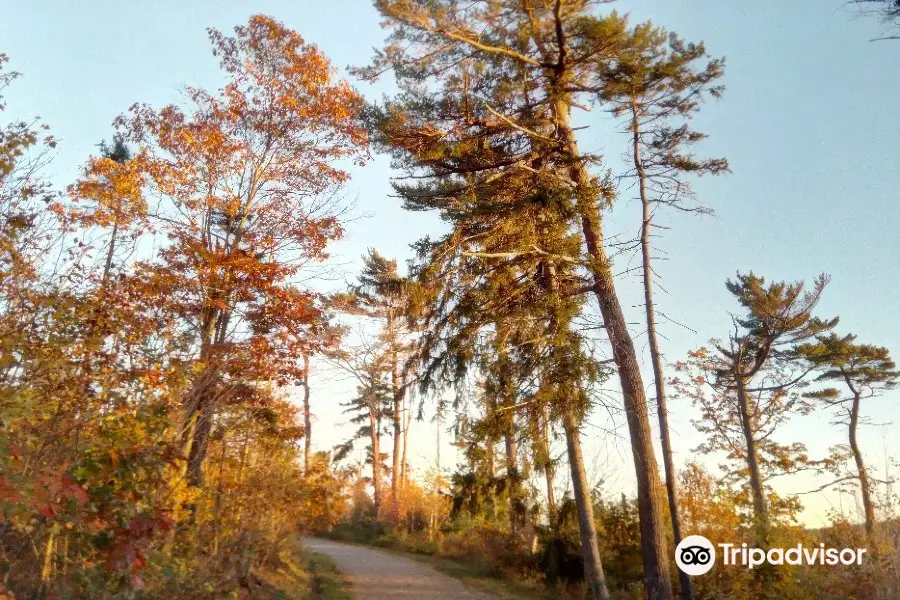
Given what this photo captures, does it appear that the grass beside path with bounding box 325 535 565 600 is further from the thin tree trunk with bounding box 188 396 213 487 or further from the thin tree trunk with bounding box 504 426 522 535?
the thin tree trunk with bounding box 188 396 213 487

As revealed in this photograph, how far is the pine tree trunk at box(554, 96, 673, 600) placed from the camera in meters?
9.38

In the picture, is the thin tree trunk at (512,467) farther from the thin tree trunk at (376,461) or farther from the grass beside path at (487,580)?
the thin tree trunk at (376,461)

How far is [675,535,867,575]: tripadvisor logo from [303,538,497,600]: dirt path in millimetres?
3924

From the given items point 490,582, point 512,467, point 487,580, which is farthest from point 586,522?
point 487,580

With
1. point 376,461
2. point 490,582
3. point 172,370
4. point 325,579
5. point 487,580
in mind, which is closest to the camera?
point 172,370

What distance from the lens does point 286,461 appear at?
11.1 metres

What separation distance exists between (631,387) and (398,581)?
7312 mm

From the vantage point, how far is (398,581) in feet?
45.1

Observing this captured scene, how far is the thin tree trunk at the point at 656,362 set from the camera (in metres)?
9.97

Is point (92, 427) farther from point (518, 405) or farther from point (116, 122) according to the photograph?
point (116, 122)

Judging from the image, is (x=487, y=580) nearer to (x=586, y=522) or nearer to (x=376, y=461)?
(x=586, y=522)

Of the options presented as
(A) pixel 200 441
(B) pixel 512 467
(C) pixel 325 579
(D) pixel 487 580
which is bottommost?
(D) pixel 487 580

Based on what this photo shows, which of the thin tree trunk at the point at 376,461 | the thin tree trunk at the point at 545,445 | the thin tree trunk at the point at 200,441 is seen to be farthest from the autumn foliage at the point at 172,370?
the thin tree trunk at the point at 376,461

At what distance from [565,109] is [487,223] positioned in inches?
110
